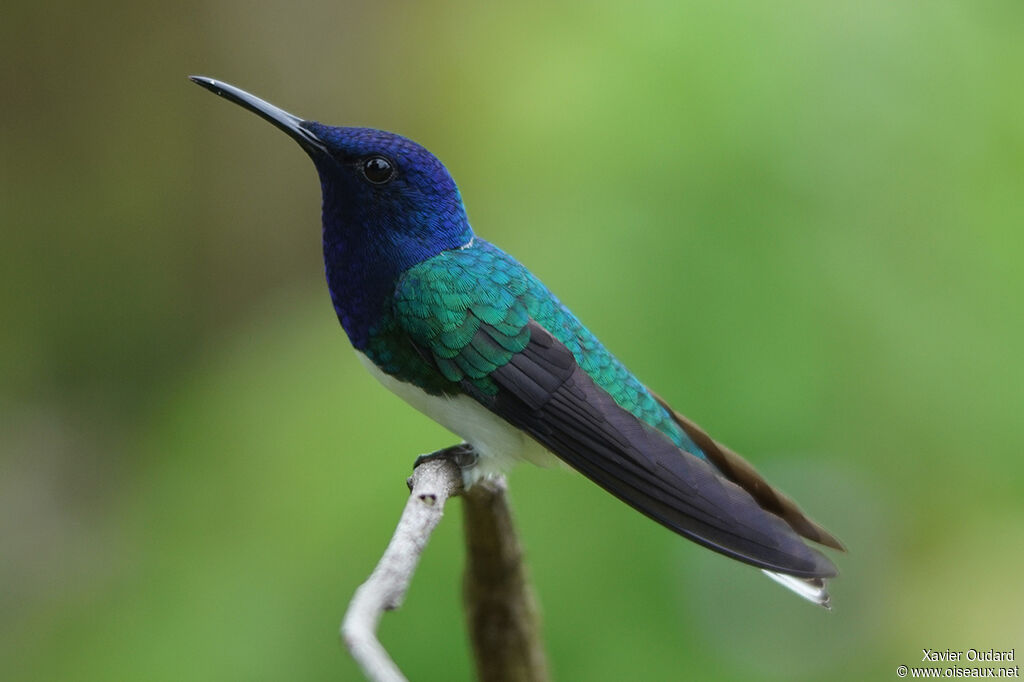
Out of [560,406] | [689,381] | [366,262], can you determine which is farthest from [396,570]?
[689,381]

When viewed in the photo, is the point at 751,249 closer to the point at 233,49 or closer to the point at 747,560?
the point at 747,560

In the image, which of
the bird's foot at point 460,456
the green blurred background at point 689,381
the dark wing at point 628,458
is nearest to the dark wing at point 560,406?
the dark wing at point 628,458

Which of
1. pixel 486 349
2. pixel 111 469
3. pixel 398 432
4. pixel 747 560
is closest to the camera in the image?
pixel 747 560

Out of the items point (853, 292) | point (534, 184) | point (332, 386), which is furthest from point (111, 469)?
point (853, 292)

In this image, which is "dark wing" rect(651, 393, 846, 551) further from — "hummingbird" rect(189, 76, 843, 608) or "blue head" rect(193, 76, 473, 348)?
"blue head" rect(193, 76, 473, 348)

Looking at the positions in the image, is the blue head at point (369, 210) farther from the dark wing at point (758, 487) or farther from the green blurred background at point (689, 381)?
the green blurred background at point (689, 381)

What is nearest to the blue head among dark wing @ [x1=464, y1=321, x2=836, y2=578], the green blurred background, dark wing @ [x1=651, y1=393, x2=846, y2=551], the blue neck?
the blue neck
